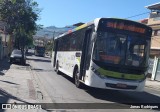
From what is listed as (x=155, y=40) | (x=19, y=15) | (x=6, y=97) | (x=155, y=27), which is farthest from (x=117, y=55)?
(x=19, y=15)

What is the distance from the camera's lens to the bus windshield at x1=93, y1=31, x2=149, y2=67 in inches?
562

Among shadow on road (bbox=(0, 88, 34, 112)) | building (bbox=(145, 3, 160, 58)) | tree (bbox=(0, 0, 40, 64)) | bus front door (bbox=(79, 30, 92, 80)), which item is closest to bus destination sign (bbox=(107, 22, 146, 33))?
bus front door (bbox=(79, 30, 92, 80))

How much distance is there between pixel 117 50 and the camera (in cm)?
1435

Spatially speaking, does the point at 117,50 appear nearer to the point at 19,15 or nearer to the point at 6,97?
the point at 6,97

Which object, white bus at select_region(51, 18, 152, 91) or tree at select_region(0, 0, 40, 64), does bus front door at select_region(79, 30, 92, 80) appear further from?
tree at select_region(0, 0, 40, 64)

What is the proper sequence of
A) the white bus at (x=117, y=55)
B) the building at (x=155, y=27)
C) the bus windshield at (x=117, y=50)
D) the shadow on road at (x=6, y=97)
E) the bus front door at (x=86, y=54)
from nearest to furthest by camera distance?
the shadow on road at (x=6, y=97) → the white bus at (x=117, y=55) → the bus windshield at (x=117, y=50) → the bus front door at (x=86, y=54) → the building at (x=155, y=27)

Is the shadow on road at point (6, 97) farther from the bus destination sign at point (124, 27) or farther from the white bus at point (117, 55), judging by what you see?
the bus destination sign at point (124, 27)

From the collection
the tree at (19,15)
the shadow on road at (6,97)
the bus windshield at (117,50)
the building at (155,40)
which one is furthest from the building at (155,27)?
the shadow on road at (6,97)

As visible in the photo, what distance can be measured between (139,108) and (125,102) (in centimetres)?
127

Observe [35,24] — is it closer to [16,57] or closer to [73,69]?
[16,57]

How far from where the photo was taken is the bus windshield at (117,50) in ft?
46.8

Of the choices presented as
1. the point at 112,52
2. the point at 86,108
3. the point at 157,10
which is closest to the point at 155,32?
the point at 157,10

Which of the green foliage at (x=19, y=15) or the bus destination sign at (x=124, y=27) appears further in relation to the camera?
the green foliage at (x=19, y=15)

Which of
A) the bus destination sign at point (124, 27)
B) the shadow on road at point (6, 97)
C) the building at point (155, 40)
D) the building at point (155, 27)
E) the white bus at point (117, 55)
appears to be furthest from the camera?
the building at point (155, 27)
